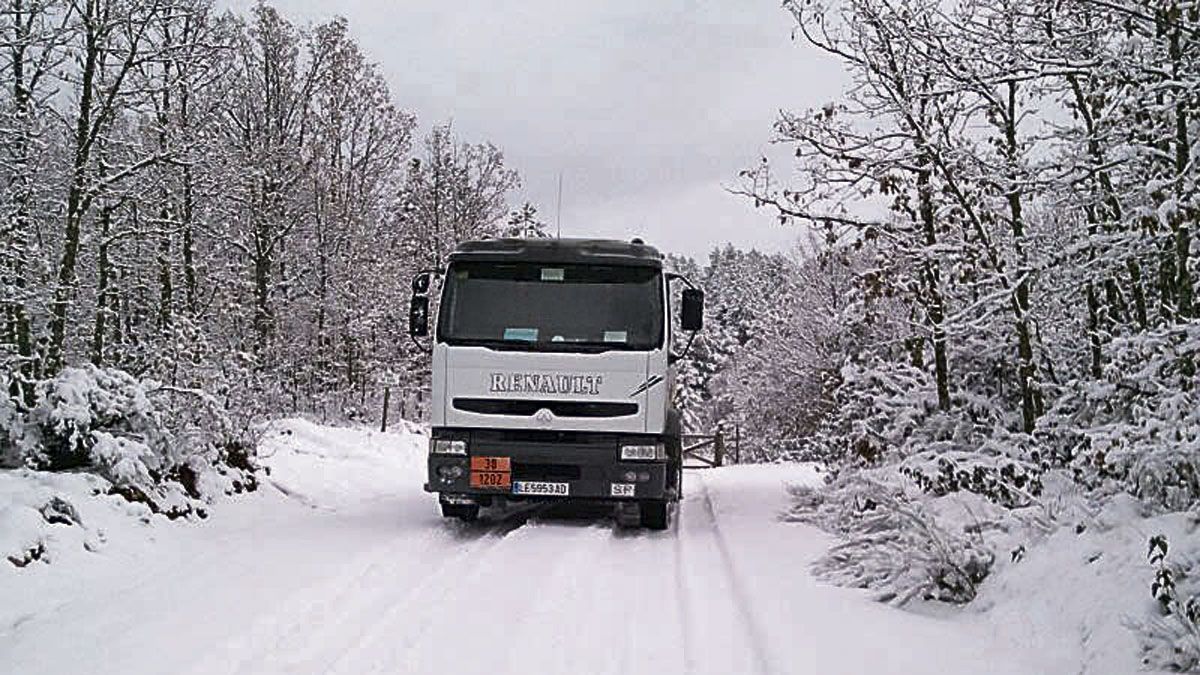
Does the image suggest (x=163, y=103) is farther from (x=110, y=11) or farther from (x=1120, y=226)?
(x=1120, y=226)

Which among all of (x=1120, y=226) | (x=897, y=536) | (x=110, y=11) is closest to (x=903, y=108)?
(x=1120, y=226)

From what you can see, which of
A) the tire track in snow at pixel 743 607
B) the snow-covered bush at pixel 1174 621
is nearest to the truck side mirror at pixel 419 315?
the tire track in snow at pixel 743 607

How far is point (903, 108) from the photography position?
1033 cm

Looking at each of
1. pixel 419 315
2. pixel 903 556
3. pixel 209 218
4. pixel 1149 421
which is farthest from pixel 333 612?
pixel 209 218

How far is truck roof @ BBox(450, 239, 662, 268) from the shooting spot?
11938 mm

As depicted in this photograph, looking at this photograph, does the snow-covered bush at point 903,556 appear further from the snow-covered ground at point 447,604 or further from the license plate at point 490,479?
the license plate at point 490,479

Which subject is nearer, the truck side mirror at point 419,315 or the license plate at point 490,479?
the license plate at point 490,479

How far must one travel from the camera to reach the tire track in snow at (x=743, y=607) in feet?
Result: 20.3

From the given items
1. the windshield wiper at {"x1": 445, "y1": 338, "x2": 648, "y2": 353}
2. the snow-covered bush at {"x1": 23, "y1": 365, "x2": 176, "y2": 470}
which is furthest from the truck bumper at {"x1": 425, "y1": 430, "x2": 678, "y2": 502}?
the snow-covered bush at {"x1": 23, "y1": 365, "x2": 176, "y2": 470}

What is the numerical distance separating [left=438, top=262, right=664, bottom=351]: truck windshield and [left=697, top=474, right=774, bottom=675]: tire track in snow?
7.56ft

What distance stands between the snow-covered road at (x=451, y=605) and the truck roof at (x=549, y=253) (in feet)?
9.63

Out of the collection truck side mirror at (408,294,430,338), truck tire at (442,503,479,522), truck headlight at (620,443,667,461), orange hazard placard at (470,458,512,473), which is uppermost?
truck side mirror at (408,294,430,338)

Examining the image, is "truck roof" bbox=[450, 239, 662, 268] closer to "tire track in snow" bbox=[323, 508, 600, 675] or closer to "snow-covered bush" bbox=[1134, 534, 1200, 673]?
"tire track in snow" bbox=[323, 508, 600, 675]

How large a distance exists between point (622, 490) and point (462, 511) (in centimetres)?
207
